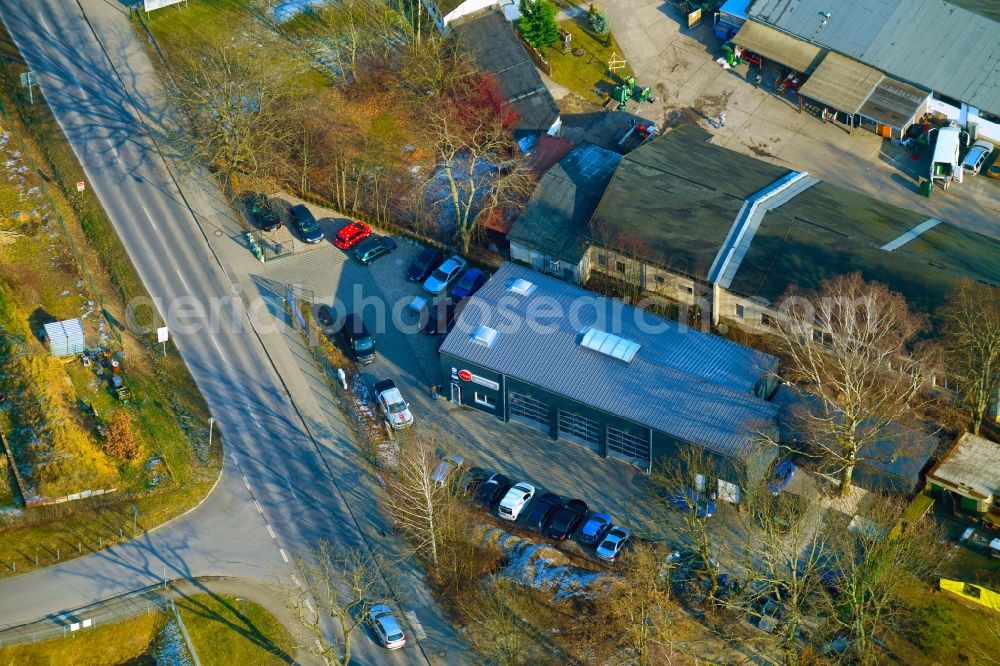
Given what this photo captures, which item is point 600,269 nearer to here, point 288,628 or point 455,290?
point 455,290

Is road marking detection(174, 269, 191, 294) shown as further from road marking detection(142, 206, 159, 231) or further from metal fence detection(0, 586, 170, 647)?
metal fence detection(0, 586, 170, 647)

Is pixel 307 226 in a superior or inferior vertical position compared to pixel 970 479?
inferior

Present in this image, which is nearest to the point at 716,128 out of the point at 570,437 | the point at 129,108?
the point at 570,437

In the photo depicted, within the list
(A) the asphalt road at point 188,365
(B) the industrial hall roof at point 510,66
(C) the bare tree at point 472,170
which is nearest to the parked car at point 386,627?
(A) the asphalt road at point 188,365

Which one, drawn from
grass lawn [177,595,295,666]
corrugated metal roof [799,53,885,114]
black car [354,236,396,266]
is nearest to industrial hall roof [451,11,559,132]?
black car [354,236,396,266]

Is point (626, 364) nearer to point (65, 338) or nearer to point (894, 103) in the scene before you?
point (65, 338)

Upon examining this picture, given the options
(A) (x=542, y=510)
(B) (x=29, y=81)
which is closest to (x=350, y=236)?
(A) (x=542, y=510)
